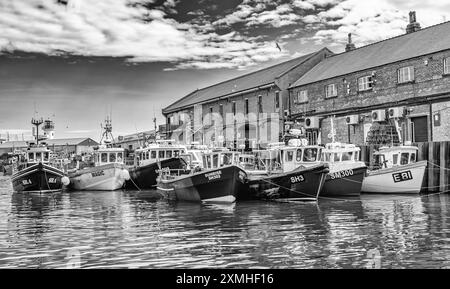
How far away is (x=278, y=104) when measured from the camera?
4131 centimetres

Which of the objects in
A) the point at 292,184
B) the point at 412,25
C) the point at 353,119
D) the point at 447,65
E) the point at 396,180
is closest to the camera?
the point at 292,184

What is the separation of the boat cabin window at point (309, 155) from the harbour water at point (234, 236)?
12.8ft

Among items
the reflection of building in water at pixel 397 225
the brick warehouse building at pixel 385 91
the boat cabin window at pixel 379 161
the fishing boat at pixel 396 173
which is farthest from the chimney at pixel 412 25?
the reflection of building in water at pixel 397 225

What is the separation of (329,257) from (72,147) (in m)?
95.6

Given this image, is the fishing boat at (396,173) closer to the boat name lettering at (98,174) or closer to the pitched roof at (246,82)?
the boat name lettering at (98,174)

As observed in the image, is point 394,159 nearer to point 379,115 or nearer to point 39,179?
point 379,115

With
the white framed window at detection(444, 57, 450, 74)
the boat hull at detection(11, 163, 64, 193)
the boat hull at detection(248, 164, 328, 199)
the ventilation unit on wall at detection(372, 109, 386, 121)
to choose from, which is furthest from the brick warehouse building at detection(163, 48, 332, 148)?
the boat hull at detection(248, 164, 328, 199)

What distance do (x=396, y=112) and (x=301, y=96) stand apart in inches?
434

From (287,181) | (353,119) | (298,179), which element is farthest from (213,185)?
(353,119)

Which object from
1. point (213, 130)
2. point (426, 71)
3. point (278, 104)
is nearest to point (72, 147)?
point (213, 130)

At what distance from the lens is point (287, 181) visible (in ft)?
66.2

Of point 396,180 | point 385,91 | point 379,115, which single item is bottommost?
point 396,180

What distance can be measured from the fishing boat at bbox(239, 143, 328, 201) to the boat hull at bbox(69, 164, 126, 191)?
1209cm
